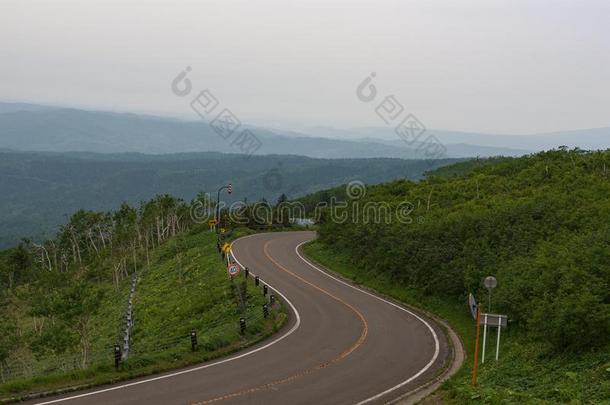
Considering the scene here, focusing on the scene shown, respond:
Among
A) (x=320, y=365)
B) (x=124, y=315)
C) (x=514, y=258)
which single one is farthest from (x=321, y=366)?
(x=124, y=315)

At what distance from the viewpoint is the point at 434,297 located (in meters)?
25.9

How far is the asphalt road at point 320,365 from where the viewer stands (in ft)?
46.2

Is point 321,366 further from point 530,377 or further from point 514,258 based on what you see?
point 514,258

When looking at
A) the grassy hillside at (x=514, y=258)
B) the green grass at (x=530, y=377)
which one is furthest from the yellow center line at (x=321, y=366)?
the green grass at (x=530, y=377)

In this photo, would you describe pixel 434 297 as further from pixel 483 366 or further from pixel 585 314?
pixel 585 314

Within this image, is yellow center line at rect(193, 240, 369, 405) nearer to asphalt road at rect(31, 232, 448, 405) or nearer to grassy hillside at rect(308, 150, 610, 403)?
asphalt road at rect(31, 232, 448, 405)

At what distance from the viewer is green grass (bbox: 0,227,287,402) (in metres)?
15.1

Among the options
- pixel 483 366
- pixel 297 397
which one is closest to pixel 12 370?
pixel 297 397

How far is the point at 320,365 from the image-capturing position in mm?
17203

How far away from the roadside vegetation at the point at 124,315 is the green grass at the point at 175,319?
0.04 meters

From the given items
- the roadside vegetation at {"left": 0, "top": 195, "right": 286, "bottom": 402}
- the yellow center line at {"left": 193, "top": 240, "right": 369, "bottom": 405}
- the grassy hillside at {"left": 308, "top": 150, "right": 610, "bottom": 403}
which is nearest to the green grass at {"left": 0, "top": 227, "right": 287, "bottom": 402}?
the roadside vegetation at {"left": 0, "top": 195, "right": 286, "bottom": 402}

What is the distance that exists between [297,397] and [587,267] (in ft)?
30.6

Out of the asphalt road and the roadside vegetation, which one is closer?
the asphalt road

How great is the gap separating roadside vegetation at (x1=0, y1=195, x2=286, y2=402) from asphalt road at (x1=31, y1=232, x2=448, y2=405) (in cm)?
93
